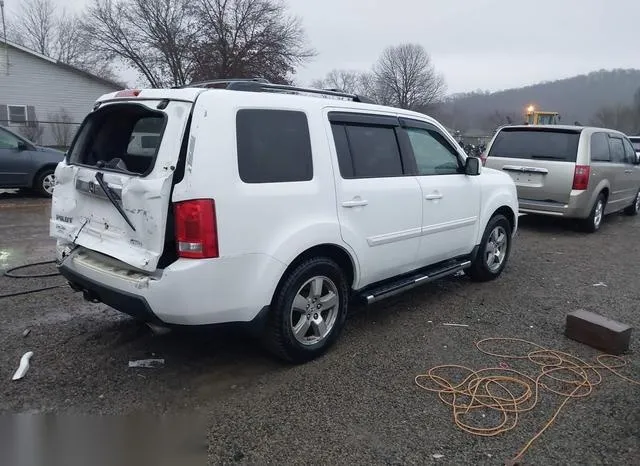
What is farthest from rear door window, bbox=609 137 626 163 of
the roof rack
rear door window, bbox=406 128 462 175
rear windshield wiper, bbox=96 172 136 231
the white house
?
the white house

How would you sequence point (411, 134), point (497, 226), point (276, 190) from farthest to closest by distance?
1. point (497, 226)
2. point (411, 134)
3. point (276, 190)

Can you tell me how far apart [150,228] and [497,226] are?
4.12 meters

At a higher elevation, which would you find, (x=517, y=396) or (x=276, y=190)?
(x=276, y=190)

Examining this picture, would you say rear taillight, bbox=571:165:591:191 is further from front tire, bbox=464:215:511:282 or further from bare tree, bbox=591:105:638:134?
bare tree, bbox=591:105:638:134

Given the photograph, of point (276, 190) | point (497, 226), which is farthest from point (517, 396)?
point (497, 226)

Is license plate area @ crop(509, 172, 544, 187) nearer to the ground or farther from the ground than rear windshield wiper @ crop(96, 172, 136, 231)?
nearer to the ground

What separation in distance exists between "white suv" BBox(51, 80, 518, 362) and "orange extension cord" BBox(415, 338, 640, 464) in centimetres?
93

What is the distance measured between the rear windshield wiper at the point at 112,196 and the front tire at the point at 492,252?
149 inches

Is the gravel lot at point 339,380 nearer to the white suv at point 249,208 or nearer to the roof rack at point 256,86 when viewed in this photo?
the white suv at point 249,208

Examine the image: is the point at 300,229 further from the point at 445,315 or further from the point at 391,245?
the point at 445,315

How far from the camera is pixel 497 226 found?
5961mm

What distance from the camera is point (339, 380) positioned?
361 cm

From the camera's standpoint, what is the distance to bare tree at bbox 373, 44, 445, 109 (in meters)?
59.2

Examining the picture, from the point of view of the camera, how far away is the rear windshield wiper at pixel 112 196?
330cm
